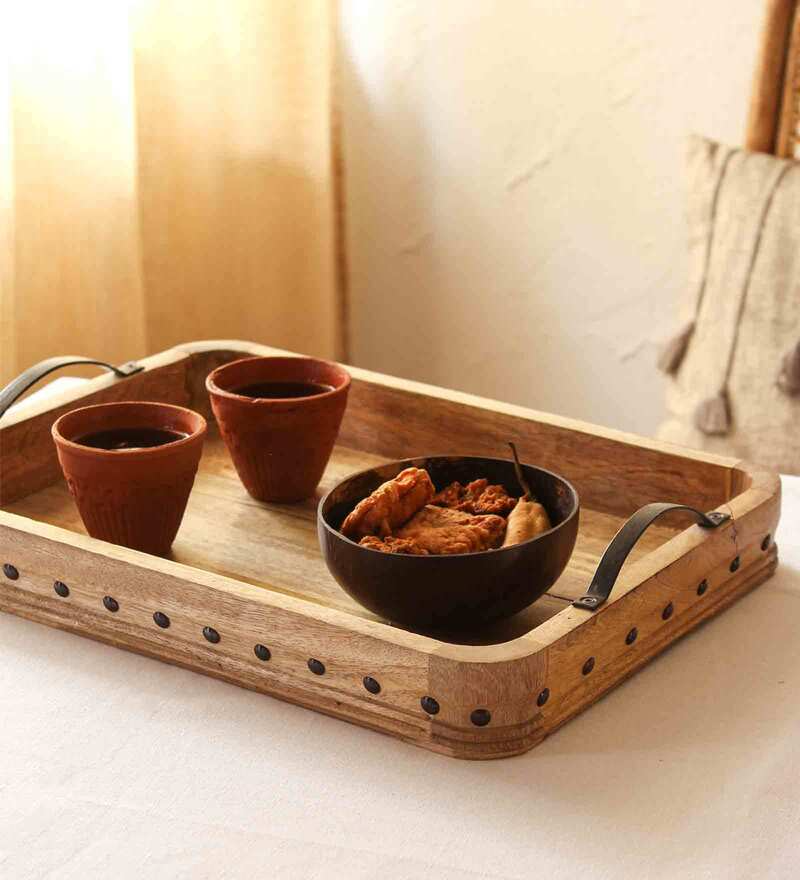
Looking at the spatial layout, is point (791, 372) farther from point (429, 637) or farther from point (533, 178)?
point (429, 637)

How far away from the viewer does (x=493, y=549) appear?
0.76m

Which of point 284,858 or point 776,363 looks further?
point 776,363

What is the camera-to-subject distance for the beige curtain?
181 cm

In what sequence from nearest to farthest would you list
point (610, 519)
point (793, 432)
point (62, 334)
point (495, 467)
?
point (495, 467), point (610, 519), point (793, 432), point (62, 334)

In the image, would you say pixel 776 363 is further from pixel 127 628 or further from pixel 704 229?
pixel 127 628

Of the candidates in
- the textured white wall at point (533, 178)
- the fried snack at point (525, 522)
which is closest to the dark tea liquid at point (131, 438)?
the fried snack at point (525, 522)

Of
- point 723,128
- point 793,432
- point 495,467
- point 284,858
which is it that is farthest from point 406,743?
point 723,128

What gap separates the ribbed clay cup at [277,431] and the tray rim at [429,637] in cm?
13

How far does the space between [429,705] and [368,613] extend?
14 centimetres

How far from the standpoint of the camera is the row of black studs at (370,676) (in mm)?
693

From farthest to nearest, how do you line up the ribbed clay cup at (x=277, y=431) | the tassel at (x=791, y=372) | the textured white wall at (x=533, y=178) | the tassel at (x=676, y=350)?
the textured white wall at (x=533, y=178) → the tassel at (x=676, y=350) → the tassel at (x=791, y=372) → the ribbed clay cup at (x=277, y=431)

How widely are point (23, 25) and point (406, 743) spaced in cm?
134

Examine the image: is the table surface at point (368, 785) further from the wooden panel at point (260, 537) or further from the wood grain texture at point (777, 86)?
the wood grain texture at point (777, 86)

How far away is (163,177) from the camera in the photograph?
205cm
